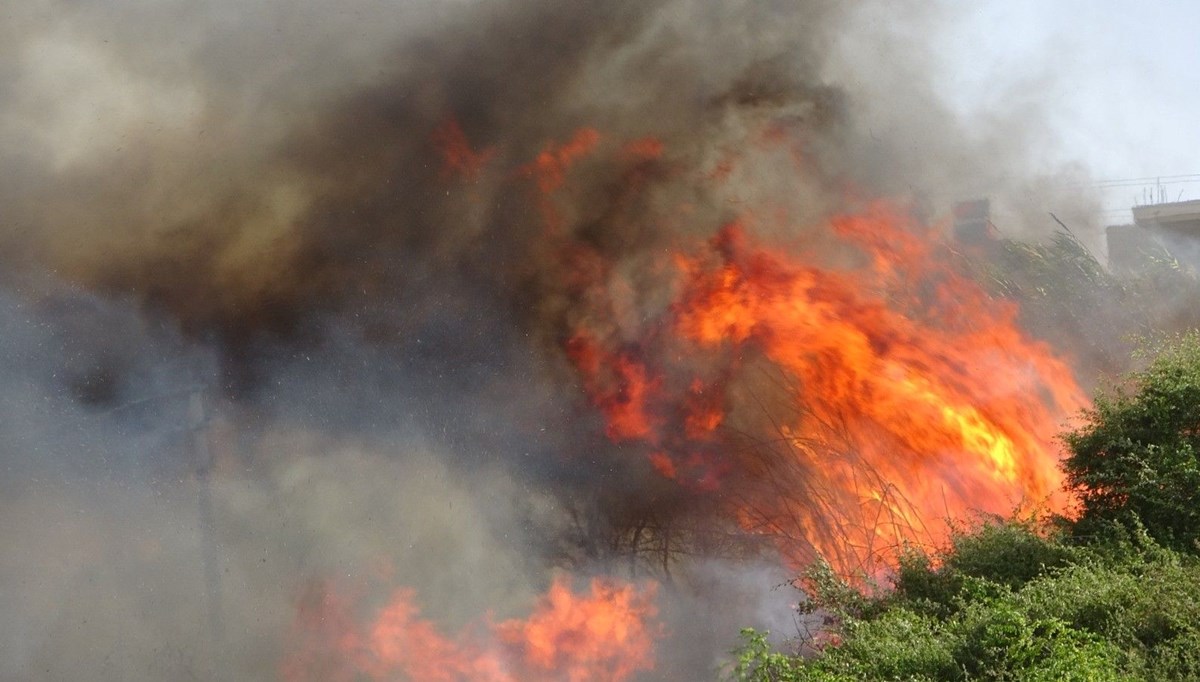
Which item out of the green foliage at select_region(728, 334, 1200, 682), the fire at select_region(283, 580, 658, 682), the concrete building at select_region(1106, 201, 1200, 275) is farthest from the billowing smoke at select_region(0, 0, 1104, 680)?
the concrete building at select_region(1106, 201, 1200, 275)

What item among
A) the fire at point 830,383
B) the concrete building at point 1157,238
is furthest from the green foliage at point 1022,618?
the concrete building at point 1157,238

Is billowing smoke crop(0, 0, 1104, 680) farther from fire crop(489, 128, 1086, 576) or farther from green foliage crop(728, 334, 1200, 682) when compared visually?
green foliage crop(728, 334, 1200, 682)

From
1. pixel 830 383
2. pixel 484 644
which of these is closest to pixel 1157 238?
pixel 830 383

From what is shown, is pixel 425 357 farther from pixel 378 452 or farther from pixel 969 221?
pixel 969 221

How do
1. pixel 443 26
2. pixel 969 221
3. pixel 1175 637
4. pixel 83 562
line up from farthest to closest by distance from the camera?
pixel 969 221, pixel 443 26, pixel 83 562, pixel 1175 637

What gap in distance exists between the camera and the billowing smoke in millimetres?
15766

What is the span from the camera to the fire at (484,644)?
54.7 feet

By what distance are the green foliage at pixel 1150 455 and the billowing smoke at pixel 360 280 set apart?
206 inches

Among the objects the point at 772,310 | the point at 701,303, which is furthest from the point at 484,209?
the point at 772,310

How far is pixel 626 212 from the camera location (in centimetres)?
1817

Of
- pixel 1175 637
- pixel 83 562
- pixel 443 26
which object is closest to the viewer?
pixel 1175 637

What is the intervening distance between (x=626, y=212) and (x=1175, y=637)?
34.1ft

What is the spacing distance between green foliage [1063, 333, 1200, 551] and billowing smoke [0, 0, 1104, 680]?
5.22 meters

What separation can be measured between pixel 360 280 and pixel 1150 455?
11859mm
